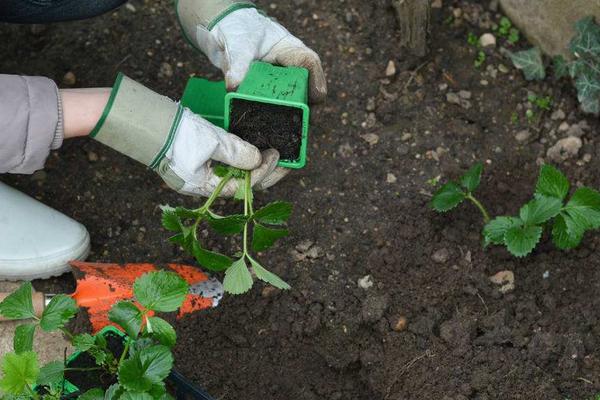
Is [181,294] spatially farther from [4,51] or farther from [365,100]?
[4,51]

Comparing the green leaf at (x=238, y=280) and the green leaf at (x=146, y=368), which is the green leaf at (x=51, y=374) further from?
the green leaf at (x=238, y=280)

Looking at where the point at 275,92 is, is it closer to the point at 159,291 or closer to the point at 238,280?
the point at 238,280

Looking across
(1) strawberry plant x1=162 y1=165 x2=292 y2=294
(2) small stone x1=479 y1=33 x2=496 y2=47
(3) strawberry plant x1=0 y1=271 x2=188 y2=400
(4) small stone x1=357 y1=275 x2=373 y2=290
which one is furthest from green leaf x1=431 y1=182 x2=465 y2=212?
(3) strawberry plant x1=0 y1=271 x2=188 y2=400

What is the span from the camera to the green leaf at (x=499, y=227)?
6.45ft

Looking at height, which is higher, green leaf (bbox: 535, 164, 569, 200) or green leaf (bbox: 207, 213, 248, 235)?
green leaf (bbox: 207, 213, 248, 235)

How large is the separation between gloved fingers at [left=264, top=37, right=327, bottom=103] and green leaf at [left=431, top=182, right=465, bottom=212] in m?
0.40

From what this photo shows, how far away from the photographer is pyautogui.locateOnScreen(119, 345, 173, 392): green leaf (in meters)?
1.44

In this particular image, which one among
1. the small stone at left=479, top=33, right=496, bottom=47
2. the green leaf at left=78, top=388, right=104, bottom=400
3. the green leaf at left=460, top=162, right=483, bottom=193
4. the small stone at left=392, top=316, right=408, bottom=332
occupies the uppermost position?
the small stone at left=479, top=33, right=496, bottom=47

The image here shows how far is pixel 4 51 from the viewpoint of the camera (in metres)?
2.43

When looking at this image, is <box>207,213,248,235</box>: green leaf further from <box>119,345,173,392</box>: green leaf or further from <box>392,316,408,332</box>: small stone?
<box>392,316,408,332</box>: small stone

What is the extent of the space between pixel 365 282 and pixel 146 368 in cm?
78

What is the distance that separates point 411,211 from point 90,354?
98 cm

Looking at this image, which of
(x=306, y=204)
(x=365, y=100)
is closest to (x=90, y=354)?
(x=306, y=204)

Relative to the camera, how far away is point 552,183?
6.25ft
